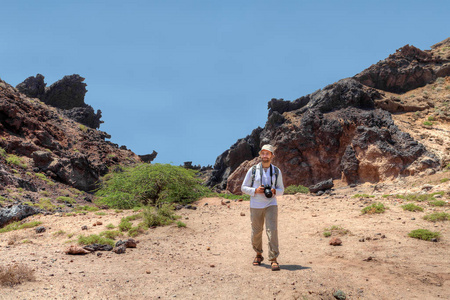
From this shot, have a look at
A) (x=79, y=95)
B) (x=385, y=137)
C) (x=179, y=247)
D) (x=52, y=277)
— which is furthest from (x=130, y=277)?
(x=79, y=95)

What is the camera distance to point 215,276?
17.8 feet

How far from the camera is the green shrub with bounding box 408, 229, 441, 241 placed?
297 inches

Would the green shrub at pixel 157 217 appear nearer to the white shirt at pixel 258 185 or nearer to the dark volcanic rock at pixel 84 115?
the white shirt at pixel 258 185

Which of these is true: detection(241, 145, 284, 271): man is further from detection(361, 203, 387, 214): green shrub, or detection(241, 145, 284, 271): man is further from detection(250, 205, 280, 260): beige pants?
detection(361, 203, 387, 214): green shrub

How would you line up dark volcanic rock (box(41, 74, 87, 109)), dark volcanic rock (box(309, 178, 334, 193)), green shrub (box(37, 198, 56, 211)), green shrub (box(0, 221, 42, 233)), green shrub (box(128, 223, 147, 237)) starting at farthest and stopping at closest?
dark volcanic rock (box(41, 74, 87, 109))
dark volcanic rock (box(309, 178, 334, 193))
green shrub (box(37, 198, 56, 211))
green shrub (box(0, 221, 42, 233))
green shrub (box(128, 223, 147, 237))

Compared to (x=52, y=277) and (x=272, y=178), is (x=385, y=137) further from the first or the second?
(x=52, y=277)

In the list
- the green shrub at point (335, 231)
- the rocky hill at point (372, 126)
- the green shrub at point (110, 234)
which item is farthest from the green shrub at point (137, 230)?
the rocky hill at point (372, 126)

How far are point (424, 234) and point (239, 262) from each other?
4622 millimetres

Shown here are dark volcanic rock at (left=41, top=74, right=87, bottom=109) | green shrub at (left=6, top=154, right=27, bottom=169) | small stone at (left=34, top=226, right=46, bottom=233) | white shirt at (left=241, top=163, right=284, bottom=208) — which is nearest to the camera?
white shirt at (left=241, top=163, right=284, bottom=208)

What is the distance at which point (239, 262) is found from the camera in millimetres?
6617

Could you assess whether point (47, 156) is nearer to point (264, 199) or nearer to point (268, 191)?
point (264, 199)

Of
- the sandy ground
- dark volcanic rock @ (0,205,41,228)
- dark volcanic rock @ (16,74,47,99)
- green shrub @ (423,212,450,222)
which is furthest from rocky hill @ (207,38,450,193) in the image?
dark volcanic rock @ (16,74,47,99)

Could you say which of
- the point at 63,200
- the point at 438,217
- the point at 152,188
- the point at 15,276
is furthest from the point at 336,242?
the point at 63,200

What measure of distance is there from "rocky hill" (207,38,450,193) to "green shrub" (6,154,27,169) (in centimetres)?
1625
